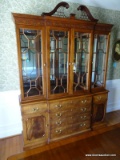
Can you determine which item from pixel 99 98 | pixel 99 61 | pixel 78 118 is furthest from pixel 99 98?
pixel 99 61

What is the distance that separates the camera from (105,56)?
2324 millimetres

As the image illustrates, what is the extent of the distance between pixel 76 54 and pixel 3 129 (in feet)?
6.12

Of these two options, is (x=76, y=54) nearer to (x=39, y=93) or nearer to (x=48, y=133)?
(x=39, y=93)

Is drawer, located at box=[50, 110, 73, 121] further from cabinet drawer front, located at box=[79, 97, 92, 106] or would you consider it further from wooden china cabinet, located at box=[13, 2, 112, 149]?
cabinet drawer front, located at box=[79, 97, 92, 106]

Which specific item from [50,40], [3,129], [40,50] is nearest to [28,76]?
[40,50]

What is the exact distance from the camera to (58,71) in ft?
6.75

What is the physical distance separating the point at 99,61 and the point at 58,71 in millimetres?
Answer: 868

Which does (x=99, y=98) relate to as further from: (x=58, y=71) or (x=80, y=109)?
(x=58, y=71)

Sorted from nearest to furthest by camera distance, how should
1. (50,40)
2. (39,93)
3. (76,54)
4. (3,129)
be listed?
(50,40) → (39,93) → (76,54) → (3,129)

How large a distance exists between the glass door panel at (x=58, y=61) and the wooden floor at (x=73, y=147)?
0.91 meters

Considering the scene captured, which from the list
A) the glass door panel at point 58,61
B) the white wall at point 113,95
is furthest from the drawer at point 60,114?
the white wall at point 113,95

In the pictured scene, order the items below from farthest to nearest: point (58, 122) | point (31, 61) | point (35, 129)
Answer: point (58, 122) < point (35, 129) < point (31, 61)

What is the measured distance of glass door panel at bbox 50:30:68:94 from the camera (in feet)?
6.19

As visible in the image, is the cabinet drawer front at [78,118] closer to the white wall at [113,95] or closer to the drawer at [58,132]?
the drawer at [58,132]
